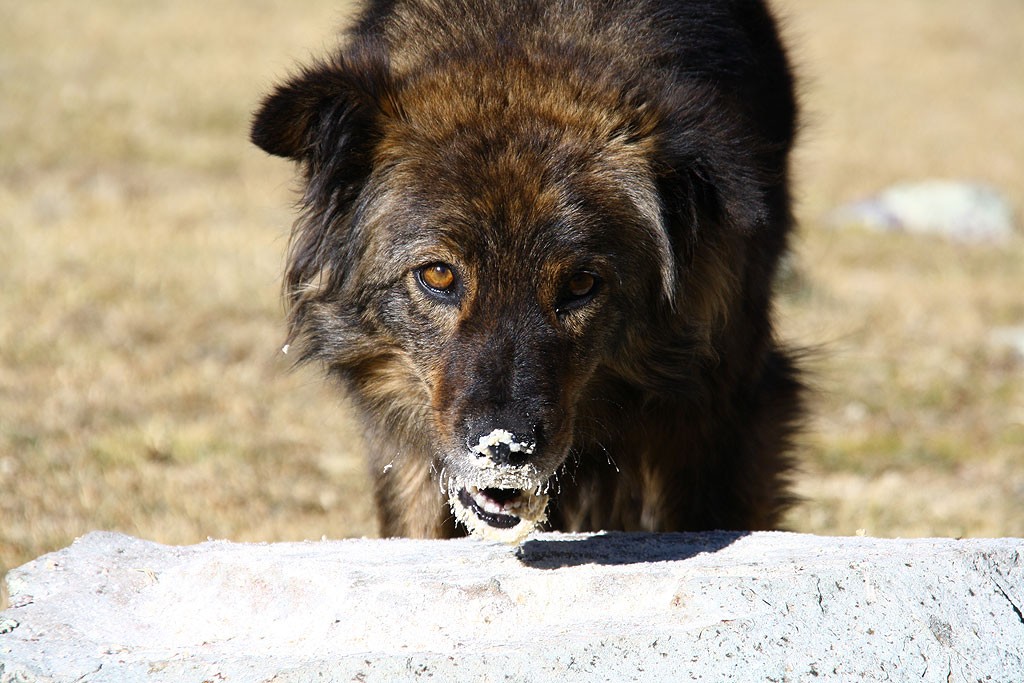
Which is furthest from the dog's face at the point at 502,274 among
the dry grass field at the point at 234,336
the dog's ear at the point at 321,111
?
the dry grass field at the point at 234,336

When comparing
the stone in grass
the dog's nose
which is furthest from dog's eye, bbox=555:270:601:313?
the stone in grass

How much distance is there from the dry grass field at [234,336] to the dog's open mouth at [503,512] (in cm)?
128

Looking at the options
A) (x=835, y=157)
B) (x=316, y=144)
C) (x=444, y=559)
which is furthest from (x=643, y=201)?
(x=835, y=157)

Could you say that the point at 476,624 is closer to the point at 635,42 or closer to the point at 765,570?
the point at 765,570

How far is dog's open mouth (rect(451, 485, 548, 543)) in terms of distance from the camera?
339 cm

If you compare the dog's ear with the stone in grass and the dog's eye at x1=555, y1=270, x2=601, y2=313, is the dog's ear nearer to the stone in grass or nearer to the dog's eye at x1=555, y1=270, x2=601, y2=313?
the dog's eye at x1=555, y1=270, x2=601, y2=313

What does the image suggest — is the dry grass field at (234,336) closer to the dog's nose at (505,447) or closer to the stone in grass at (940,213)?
the stone in grass at (940,213)

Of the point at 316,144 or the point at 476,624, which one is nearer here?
the point at 476,624

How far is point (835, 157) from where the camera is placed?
14.7 metres

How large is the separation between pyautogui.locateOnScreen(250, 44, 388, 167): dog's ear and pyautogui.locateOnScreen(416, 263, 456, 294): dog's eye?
0.48 meters

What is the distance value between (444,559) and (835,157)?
40.4ft

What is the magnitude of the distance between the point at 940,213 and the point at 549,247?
8.89 m

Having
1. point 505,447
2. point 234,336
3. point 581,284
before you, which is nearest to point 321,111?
point 581,284

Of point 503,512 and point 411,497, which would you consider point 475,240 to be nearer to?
point 503,512
